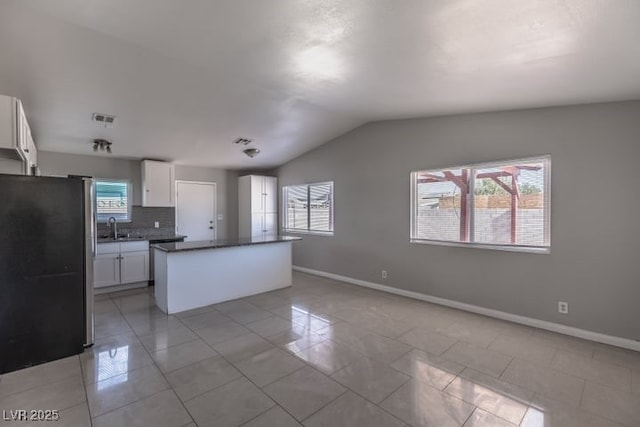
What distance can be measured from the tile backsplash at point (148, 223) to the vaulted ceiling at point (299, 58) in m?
1.74

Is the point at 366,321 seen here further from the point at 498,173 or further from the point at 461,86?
the point at 461,86

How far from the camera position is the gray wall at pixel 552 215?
2.85 metres

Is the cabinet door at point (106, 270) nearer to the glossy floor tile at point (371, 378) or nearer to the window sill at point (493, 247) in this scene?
the glossy floor tile at point (371, 378)

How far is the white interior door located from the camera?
6137 millimetres

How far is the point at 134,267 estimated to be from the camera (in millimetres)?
4895

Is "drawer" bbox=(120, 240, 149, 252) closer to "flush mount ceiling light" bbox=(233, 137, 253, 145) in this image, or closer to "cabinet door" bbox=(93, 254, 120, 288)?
"cabinet door" bbox=(93, 254, 120, 288)

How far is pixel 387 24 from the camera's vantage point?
1.98m

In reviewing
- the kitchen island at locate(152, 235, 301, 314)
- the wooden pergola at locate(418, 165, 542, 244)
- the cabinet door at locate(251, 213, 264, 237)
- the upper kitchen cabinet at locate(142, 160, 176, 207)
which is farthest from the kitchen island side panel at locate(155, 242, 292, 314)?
the wooden pergola at locate(418, 165, 542, 244)

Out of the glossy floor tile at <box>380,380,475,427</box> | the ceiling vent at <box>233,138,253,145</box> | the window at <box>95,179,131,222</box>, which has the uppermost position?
the ceiling vent at <box>233,138,253,145</box>

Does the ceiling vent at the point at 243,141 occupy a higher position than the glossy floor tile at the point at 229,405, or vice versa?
the ceiling vent at the point at 243,141

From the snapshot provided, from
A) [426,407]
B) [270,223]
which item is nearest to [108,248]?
[270,223]

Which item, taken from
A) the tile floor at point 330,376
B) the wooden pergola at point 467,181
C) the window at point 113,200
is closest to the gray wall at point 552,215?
the wooden pergola at point 467,181

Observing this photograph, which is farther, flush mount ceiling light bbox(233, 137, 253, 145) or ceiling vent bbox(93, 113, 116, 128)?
flush mount ceiling light bbox(233, 137, 253, 145)

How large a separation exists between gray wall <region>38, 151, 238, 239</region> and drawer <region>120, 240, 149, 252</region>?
3.11 ft
